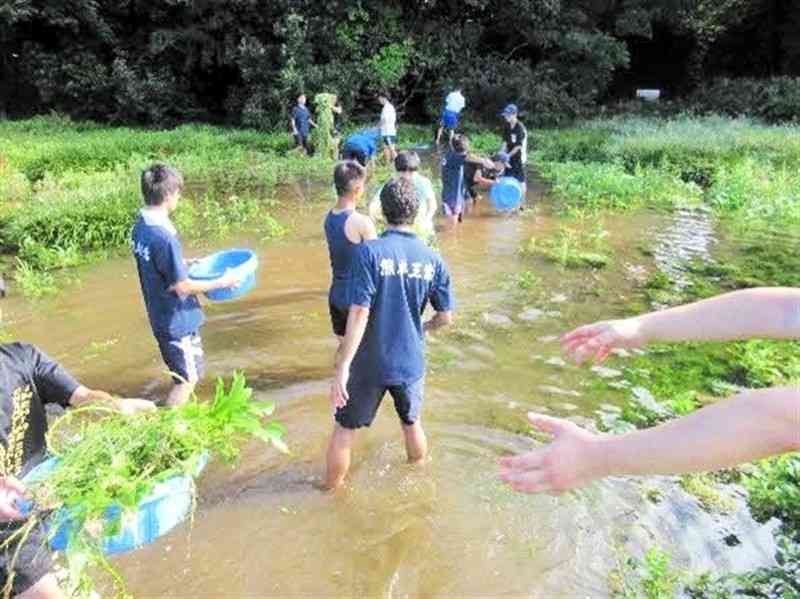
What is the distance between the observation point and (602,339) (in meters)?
2.48

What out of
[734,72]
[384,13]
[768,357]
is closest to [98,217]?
[768,357]

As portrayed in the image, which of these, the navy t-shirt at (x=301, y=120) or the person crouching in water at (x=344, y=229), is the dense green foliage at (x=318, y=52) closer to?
the navy t-shirt at (x=301, y=120)

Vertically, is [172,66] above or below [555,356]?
above

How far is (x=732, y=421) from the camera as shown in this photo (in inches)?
61.5

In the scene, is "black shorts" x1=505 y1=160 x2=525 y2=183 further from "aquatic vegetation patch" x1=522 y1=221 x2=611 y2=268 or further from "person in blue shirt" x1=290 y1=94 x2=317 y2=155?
"person in blue shirt" x1=290 y1=94 x2=317 y2=155

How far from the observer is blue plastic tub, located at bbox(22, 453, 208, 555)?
281 centimetres

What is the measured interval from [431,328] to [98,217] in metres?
7.64

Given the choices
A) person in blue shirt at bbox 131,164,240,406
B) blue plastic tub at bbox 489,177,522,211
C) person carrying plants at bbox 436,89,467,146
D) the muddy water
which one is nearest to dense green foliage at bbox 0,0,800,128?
person carrying plants at bbox 436,89,467,146

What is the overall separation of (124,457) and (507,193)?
9896 millimetres

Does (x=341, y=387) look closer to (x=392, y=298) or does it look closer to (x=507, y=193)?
(x=392, y=298)

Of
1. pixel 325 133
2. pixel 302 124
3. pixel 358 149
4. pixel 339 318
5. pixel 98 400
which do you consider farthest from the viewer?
pixel 302 124

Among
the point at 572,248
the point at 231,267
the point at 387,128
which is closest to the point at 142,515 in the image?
the point at 231,267

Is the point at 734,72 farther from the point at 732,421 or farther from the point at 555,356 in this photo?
the point at 732,421

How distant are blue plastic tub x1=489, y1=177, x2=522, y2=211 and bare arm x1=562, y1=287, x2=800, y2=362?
9.78 metres
